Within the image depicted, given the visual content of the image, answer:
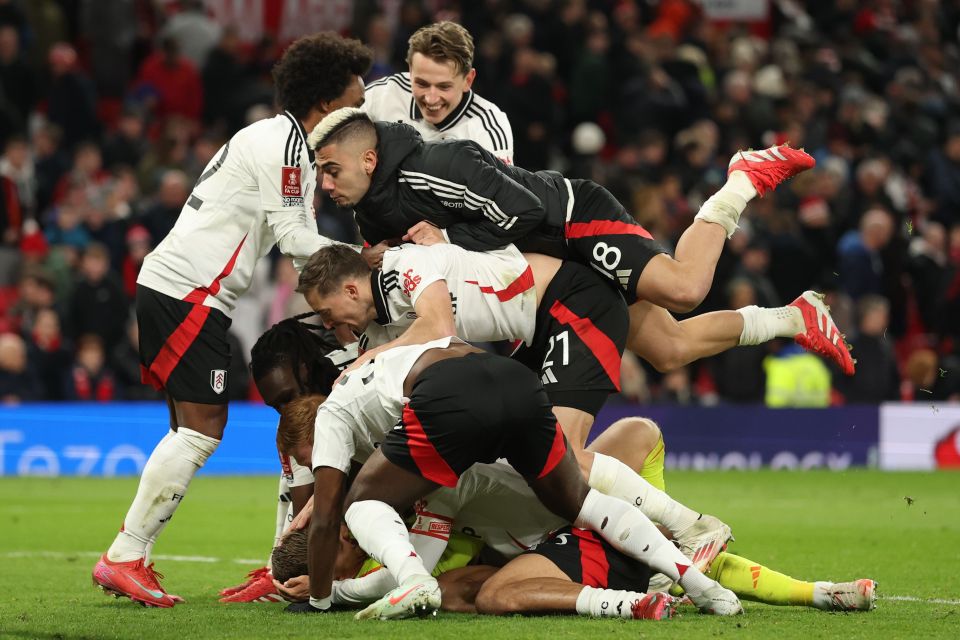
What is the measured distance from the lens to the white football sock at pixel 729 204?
795 centimetres

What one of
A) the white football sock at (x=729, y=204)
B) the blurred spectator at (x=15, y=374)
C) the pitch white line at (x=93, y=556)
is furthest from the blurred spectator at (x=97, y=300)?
the white football sock at (x=729, y=204)

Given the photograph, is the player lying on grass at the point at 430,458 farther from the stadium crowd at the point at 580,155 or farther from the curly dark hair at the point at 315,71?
the stadium crowd at the point at 580,155

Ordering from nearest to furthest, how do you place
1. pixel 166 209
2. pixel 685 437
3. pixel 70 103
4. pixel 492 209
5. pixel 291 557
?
pixel 291 557
pixel 492 209
pixel 166 209
pixel 685 437
pixel 70 103

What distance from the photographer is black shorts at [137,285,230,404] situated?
7574 millimetres

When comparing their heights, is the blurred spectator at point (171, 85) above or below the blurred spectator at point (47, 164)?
above

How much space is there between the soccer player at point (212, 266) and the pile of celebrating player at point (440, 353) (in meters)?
0.01

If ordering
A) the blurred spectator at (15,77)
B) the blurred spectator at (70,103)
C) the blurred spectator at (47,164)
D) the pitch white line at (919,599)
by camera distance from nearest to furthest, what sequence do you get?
1. the pitch white line at (919,599)
2. the blurred spectator at (47,164)
3. the blurred spectator at (15,77)
4. the blurred spectator at (70,103)


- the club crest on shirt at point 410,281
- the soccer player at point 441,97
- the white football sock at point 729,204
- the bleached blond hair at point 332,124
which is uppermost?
the soccer player at point 441,97

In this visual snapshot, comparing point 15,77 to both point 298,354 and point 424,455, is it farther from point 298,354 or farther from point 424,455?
point 424,455

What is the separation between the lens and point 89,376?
14938 mm

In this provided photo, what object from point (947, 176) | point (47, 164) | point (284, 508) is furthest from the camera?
point (947, 176)

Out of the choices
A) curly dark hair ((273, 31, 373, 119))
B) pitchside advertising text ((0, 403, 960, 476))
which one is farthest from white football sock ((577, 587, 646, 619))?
pitchside advertising text ((0, 403, 960, 476))

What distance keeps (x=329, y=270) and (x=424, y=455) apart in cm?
107

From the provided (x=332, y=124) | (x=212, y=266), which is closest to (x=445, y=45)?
(x=332, y=124)
